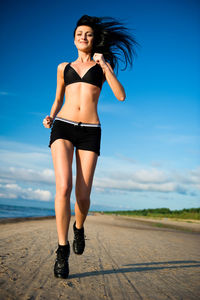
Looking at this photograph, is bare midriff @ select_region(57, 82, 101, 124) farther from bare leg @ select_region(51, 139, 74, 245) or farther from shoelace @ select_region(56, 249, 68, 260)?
shoelace @ select_region(56, 249, 68, 260)

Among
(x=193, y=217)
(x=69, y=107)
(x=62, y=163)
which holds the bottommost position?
(x=193, y=217)

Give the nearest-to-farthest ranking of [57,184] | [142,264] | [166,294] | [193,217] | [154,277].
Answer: [166,294], [57,184], [154,277], [142,264], [193,217]

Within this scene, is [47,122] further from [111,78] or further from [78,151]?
[111,78]

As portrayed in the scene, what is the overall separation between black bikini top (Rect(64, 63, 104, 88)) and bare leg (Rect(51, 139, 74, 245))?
38.5 inches

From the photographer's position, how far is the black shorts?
3.31m

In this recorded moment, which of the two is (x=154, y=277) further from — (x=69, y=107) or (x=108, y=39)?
(x=108, y=39)

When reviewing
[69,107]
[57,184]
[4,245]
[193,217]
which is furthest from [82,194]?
[193,217]

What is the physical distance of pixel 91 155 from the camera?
3396 millimetres

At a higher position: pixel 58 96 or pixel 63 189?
pixel 58 96

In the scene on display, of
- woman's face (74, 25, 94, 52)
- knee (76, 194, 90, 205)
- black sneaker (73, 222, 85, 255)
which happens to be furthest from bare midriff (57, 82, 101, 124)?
black sneaker (73, 222, 85, 255)

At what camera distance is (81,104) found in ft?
11.3

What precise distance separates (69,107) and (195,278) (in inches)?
112

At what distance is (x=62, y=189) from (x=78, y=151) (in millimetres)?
612

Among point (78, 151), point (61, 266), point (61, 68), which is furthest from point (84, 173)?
point (61, 68)
